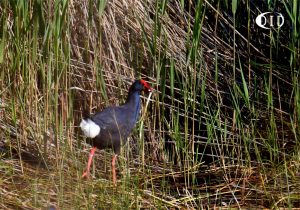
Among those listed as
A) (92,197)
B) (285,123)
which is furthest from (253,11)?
(92,197)

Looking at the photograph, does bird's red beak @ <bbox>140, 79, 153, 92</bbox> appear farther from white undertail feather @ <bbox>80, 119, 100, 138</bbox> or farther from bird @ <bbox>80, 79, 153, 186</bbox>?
white undertail feather @ <bbox>80, 119, 100, 138</bbox>

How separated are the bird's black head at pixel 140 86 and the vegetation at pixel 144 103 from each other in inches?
2.5

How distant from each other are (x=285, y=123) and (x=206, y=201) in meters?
0.92

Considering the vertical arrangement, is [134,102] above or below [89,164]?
above

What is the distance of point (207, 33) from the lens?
14.9ft

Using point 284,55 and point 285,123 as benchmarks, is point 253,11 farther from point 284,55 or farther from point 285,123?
point 285,123

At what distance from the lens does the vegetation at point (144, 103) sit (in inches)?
139

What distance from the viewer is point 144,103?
4543mm

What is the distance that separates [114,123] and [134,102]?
0.24m

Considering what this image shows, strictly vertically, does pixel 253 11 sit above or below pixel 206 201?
above
